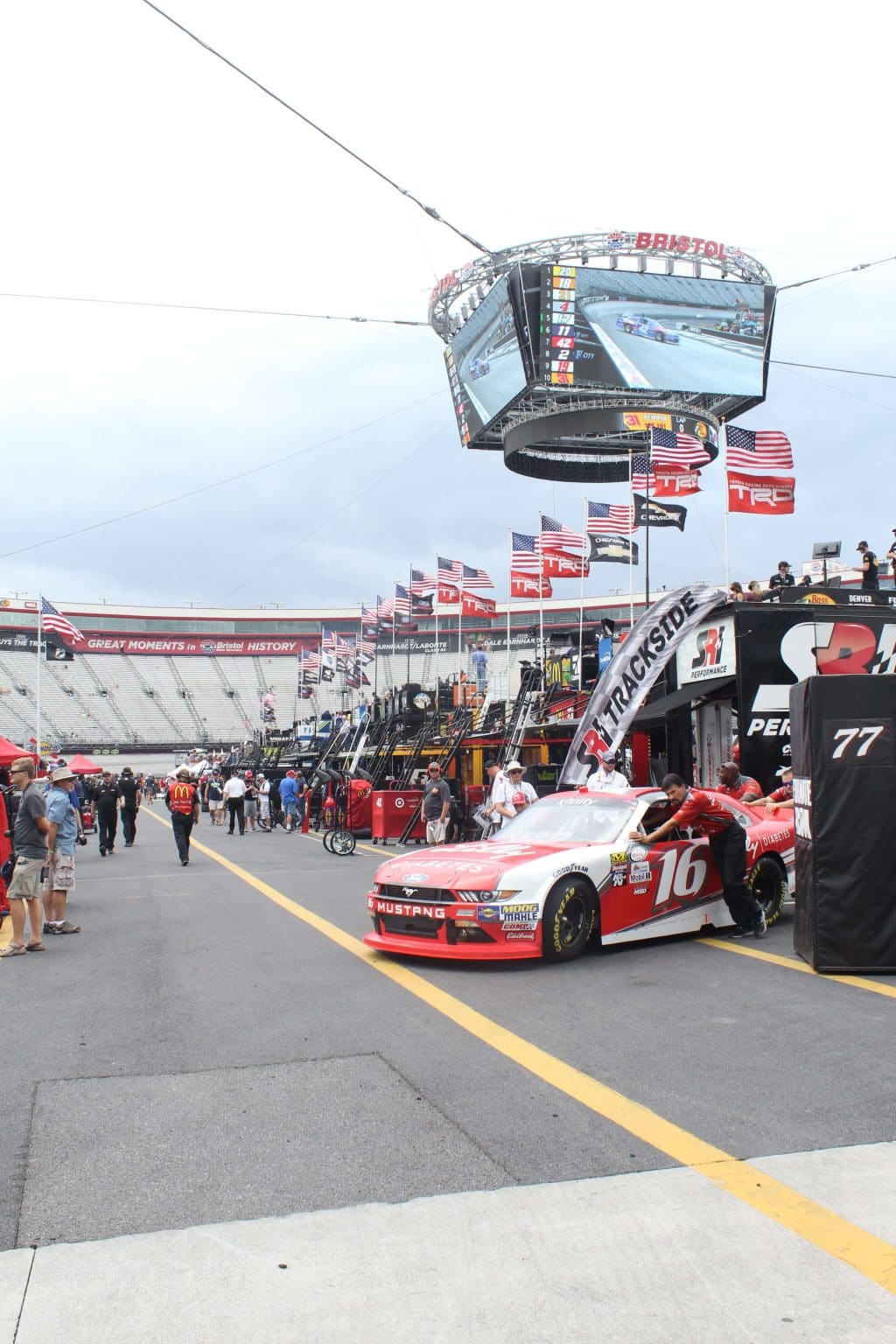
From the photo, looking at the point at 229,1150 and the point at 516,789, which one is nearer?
the point at 229,1150

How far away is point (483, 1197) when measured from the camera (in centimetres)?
400

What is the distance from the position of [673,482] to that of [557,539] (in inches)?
214

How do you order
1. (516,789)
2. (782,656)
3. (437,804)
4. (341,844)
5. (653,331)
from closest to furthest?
1. (516,789)
2. (782,656)
3. (437,804)
4. (341,844)
5. (653,331)

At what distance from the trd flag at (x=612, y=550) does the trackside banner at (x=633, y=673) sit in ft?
37.1

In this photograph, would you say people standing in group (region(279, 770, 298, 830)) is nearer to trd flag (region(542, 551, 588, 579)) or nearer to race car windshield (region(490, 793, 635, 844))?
trd flag (region(542, 551, 588, 579))

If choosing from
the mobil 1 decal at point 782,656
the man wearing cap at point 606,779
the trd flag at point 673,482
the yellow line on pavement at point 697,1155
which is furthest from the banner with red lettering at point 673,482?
the yellow line on pavement at point 697,1155

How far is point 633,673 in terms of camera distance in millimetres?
17625

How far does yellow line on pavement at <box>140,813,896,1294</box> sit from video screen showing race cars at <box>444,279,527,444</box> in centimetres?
3878

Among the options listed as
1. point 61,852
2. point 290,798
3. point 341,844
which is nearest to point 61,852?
point 61,852

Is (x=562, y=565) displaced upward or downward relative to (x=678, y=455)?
downward

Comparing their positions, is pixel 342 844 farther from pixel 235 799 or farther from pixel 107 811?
pixel 235 799

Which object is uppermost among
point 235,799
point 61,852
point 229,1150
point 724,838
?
point 724,838

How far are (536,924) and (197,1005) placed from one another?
2.60 metres

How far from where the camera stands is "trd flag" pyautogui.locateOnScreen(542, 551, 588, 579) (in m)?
30.9
